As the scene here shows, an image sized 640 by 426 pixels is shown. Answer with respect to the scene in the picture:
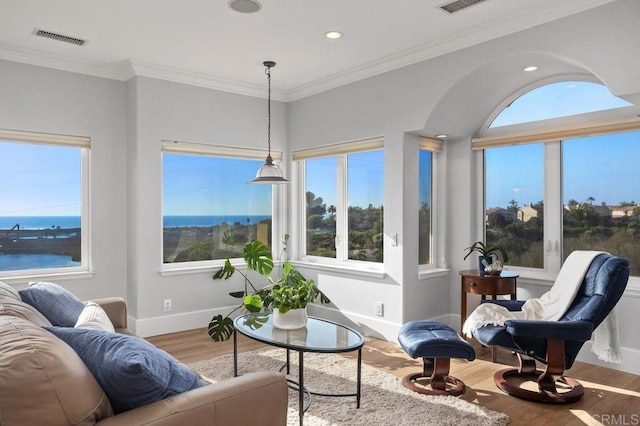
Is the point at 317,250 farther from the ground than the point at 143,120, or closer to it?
closer to it

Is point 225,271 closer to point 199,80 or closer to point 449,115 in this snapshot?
point 199,80

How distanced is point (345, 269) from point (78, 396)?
153 inches

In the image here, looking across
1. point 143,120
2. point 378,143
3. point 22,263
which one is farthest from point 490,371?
point 22,263

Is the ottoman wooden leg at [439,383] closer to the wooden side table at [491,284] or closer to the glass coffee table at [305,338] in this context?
the glass coffee table at [305,338]

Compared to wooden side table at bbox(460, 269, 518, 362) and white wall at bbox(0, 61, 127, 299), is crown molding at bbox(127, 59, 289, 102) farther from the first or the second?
wooden side table at bbox(460, 269, 518, 362)

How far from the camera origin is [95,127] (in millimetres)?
4777

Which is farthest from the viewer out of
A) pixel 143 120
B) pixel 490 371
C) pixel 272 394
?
pixel 143 120

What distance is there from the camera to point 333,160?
18.2ft

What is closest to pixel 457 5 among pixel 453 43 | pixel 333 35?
pixel 453 43

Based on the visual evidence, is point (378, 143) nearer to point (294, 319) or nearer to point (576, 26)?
point (576, 26)

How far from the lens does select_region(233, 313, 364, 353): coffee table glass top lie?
277 centimetres

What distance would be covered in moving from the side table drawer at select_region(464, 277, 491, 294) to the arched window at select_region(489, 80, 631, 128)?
1.58m

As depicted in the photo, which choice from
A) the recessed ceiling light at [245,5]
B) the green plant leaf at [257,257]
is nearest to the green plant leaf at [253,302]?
the green plant leaf at [257,257]

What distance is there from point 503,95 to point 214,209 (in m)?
3.27
